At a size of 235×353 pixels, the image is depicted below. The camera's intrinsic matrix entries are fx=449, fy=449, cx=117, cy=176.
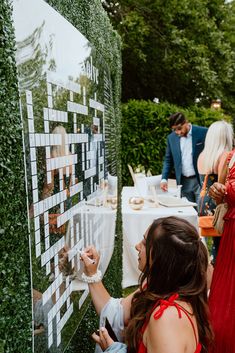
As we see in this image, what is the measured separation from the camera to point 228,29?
16422mm

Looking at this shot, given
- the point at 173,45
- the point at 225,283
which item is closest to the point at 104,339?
the point at 225,283

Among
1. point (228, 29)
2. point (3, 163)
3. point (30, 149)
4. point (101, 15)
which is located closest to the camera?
point (3, 163)

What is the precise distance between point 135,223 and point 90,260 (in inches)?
113

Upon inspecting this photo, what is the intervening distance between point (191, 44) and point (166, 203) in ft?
30.2

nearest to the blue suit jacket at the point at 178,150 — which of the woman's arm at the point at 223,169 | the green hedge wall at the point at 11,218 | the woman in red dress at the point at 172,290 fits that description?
the woman's arm at the point at 223,169

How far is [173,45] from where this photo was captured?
1349 centimetres

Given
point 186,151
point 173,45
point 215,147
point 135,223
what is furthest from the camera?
point 173,45

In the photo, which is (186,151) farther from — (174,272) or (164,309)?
(164,309)

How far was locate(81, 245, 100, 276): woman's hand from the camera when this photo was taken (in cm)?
190

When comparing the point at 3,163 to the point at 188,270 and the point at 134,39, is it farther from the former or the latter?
the point at 134,39

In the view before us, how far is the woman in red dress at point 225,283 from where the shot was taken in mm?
2994

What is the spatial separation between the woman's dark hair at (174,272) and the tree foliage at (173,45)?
443 inches

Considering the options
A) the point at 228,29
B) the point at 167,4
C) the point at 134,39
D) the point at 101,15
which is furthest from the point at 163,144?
the point at 228,29

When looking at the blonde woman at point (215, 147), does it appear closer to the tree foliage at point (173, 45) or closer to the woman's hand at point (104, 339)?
the woman's hand at point (104, 339)
